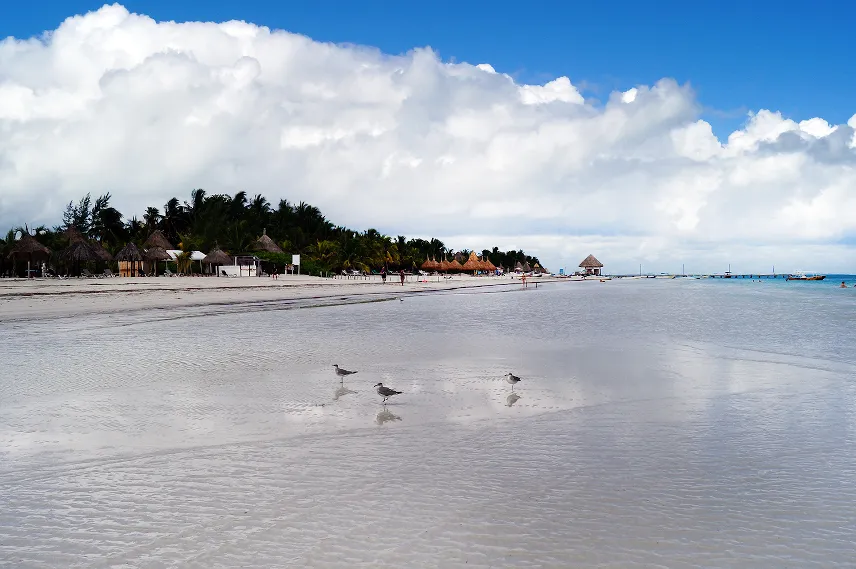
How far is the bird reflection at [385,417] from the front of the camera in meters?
7.38

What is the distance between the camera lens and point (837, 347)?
16266mm

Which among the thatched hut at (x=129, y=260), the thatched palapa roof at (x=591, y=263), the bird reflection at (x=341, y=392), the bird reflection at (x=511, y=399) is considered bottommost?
the bird reflection at (x=511, y=399)

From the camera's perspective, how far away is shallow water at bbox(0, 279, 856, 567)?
13.0 ft

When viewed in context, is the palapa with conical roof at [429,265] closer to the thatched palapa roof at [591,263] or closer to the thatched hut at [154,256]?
the thatched hut at [154,256]

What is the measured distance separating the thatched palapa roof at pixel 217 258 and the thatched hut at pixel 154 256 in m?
3.58

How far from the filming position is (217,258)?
62.6 meters

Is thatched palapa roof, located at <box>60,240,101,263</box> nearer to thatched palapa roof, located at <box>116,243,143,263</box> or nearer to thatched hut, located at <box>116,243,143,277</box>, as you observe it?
thatched palapa roof, located at <box>116,243,143,263</box>

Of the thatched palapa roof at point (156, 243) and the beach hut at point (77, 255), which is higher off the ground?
the thatched palapa roof at point (156, 243)

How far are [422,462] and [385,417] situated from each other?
6.37 feet

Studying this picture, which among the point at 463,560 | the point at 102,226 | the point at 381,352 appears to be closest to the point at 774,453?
the point at 463,560

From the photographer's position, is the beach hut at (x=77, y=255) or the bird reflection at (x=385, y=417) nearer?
the bird reflection at (x=385, y=417)

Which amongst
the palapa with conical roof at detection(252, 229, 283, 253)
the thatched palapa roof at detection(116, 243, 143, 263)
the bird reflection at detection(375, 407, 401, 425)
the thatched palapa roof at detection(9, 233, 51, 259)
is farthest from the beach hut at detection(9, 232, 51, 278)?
the bird reflection at detection(375, 407, 401, 425)

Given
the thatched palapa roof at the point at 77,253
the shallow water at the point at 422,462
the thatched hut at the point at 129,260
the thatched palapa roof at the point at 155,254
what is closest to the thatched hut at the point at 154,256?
the thatched palapa roof at the point at 155,254

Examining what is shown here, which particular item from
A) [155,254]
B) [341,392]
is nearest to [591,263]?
[155,254]
